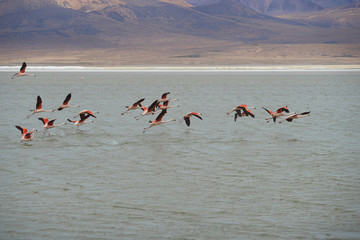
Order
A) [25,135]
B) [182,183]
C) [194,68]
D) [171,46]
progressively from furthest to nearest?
[171,46] < [194,68] < [25,135] < [182,183]

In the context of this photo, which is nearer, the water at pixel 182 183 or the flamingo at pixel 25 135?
the water at pixel 182 183

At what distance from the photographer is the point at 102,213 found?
10914mm

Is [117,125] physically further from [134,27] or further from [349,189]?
[134,27]

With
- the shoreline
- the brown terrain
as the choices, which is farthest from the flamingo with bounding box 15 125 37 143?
the brown terrain

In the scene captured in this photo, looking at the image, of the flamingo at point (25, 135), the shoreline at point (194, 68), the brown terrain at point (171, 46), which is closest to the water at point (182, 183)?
the flamingo at point (25, 135)

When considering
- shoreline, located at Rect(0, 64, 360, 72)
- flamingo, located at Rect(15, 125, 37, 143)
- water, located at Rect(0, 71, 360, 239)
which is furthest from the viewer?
shoreline, located at Rect(0, 64, 360, 72)

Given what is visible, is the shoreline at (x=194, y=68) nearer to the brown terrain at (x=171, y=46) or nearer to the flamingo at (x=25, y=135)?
the brown terrain at (x=171, y=46)

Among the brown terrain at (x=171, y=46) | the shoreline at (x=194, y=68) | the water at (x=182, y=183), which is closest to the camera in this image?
the water at (x=182, y=183)

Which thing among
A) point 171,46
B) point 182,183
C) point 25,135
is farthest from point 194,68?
point 182,183

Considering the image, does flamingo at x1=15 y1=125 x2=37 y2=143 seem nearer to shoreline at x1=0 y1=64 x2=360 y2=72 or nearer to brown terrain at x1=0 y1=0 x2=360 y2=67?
shoreline at x1=0 y1=64 x2=360 y2=72

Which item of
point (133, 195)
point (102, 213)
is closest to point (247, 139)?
point (133, 195)

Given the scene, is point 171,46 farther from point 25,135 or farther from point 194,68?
point 25,135

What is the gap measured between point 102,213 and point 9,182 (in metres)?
3.49

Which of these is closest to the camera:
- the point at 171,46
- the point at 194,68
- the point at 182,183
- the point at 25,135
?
the point at 182,183
